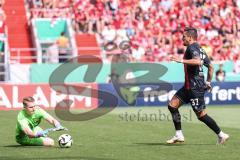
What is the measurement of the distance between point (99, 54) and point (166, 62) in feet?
10.4

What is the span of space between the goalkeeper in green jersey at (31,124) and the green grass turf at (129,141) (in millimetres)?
257

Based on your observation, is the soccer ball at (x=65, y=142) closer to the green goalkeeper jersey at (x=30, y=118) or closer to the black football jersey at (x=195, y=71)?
the green goalkeeper jersey at (x=30, y=118)

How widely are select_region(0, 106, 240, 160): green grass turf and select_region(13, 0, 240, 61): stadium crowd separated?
10481 mm

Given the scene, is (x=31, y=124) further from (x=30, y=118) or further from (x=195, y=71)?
(x=195, y=71)

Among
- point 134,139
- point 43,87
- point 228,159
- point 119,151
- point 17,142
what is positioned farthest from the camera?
point 43,87

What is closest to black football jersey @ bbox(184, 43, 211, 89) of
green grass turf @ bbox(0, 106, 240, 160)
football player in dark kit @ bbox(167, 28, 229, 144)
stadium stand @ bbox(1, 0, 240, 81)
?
football player in dark kit @ bbox(167, 28, 229, 144)

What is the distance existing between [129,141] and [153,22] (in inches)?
803

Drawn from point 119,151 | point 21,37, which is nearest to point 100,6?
point 21,37

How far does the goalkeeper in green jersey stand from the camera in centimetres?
1432

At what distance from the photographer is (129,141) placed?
1595cm

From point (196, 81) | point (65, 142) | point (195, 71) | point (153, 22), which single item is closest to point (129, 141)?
point (65, 142)

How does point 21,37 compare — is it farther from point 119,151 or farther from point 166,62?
point 119,151

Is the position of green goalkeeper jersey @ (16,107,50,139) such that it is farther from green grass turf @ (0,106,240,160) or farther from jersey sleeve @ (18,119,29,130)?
green grass turf @ (0,106,240,160)

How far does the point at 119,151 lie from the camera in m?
13.8
